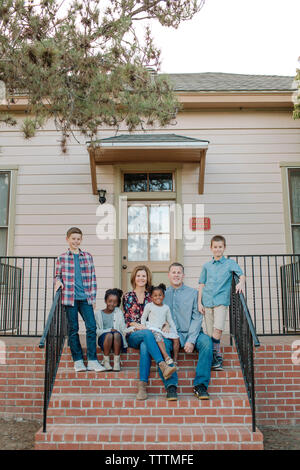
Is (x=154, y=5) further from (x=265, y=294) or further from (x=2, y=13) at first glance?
(x=265, y=294)

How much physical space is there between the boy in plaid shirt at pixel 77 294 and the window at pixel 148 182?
266 centimetres

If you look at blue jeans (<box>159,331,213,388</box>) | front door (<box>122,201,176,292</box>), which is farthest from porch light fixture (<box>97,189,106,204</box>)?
blue jeans (<box>159,331,213,388</box>)

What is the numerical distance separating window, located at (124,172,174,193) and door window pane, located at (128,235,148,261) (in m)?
0.77

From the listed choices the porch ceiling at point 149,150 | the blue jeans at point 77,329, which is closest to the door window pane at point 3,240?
the porch ceiling at point 149,150

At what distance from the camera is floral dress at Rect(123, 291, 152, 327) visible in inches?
180

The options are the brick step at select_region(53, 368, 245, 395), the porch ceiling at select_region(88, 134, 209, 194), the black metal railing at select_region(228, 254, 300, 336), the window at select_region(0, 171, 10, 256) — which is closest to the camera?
the brick step at select_region(53, 368, 245, 395)

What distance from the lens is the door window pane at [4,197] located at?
6910 millimetres

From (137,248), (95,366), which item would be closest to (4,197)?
(137,248)

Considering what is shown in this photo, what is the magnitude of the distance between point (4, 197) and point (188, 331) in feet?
13.1

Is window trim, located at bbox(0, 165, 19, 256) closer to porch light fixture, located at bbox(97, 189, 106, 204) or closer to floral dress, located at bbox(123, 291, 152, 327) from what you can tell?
porch light fixture, located at bbox(97, 189, 106, 204)

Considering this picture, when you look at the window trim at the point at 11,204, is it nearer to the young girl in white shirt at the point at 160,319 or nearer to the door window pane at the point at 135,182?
the door window pane at the point at 135,182

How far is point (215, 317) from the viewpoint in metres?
4.53

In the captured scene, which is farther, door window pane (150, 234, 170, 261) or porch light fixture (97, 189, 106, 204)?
door window pane (150, 234, 170, 261)

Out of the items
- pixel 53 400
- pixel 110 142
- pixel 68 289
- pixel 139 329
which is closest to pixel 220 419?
pixel 139 329
